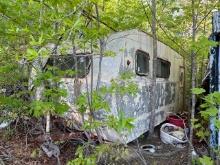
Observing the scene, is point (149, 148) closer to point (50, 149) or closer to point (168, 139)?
point (168, 139)

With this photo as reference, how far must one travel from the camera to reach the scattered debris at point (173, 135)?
7078mm

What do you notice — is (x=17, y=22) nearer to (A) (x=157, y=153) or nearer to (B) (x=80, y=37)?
(B) (x=80, y=37)

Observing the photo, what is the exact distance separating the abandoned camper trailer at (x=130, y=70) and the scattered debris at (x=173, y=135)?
Answer: 0.40m

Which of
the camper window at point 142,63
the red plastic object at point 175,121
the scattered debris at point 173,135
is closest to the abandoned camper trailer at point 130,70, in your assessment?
the camper window at point 142,63

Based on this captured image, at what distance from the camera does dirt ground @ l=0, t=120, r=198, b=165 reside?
577 cm

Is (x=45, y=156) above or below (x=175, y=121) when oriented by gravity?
below

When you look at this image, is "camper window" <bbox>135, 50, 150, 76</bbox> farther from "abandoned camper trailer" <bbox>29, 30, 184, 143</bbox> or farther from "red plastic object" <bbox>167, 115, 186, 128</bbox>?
"red plastic object" <bbox>167, 115, 186, 128</bbox>

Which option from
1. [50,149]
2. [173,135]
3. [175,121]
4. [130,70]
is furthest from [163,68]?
[50,149]

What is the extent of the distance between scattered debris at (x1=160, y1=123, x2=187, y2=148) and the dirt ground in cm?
21

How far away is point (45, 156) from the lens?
5930 mm

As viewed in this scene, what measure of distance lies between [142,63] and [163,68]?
1947 millimetres

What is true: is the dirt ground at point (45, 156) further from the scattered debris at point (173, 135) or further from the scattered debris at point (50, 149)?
the scattered debris at point (173, 135)

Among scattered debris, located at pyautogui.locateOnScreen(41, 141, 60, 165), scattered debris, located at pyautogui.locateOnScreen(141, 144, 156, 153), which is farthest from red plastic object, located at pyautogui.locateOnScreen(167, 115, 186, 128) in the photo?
scattered debris, located at pyautogui.locateOnScreen(41, 141, 60, 165)

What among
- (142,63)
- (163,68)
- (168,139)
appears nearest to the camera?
(142,63)
